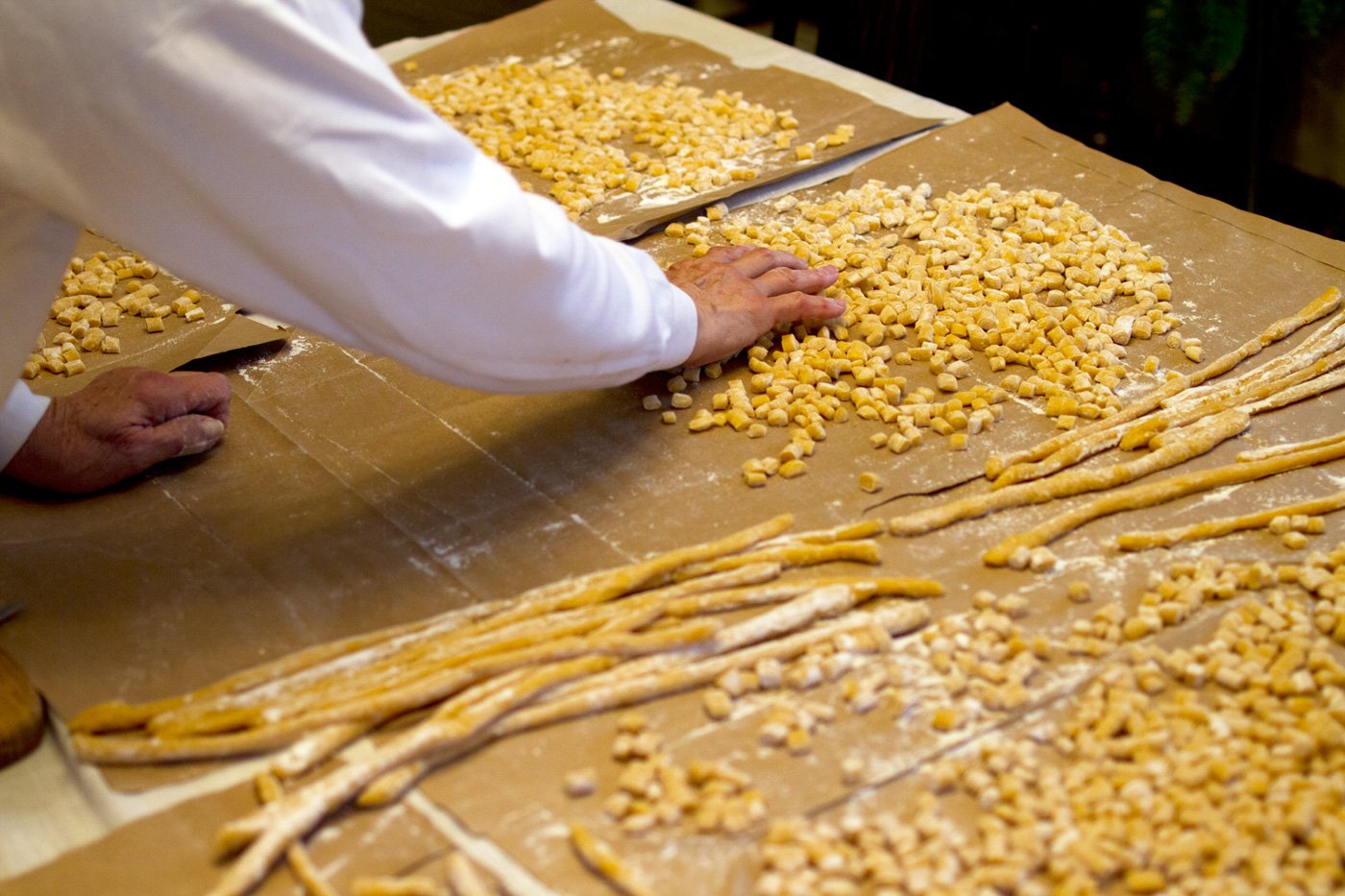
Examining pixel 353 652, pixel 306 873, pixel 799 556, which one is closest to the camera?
pixel 306 873

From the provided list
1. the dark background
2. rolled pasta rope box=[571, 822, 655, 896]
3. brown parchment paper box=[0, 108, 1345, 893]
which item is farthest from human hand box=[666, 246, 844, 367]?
the dark background

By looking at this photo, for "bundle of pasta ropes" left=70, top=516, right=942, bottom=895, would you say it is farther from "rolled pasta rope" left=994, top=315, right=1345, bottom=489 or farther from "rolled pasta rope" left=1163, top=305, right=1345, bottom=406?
"rolled pasta rope" left=1163, top=305, right=1345, bottom=406

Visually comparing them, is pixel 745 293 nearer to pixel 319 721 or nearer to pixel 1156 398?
pixel 1156 398


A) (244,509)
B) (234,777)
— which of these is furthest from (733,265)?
(234,777)

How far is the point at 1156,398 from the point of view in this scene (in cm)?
167

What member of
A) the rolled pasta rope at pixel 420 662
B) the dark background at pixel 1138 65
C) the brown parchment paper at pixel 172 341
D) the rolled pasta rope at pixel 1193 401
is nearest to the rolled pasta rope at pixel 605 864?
the rolled pasta rope at pixel 420 662

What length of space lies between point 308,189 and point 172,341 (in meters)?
0.75

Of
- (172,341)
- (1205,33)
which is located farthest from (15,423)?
(1205,33)

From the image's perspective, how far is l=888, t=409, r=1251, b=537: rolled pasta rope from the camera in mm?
1477

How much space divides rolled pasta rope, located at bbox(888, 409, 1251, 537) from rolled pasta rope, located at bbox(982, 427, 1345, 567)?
0.02 metres

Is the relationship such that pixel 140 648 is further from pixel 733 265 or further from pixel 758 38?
pixel 758 38

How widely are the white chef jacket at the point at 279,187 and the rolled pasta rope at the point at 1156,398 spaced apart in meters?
0.58

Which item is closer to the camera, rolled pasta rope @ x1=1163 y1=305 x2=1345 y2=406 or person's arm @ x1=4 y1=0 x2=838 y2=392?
person's arm @ x1=4 y1=0 x2=838 y2=392

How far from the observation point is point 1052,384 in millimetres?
1704
